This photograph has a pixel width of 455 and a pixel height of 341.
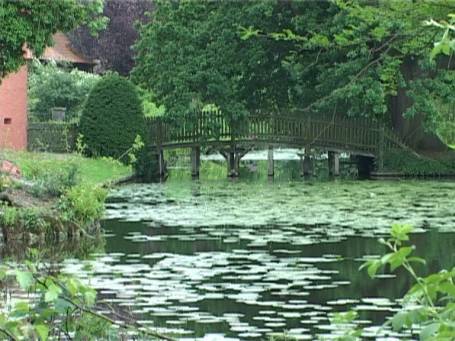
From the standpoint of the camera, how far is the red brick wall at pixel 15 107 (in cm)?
4180

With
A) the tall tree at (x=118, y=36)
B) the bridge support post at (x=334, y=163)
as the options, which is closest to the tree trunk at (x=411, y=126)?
the bridge support post at (x=334, y=163)

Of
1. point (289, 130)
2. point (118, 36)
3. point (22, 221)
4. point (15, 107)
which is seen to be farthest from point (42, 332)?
point (118, 36)

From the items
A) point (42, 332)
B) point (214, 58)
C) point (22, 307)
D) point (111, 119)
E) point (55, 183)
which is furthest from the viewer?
point (214, 58)

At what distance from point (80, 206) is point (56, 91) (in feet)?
97.6

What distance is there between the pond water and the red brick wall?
1072 centimetres

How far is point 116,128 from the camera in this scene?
40469 millimetres

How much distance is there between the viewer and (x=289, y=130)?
4112cm

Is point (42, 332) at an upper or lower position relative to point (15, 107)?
lower

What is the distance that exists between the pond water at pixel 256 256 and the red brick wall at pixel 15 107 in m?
10.7

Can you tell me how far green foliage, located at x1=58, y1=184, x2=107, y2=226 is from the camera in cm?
1994

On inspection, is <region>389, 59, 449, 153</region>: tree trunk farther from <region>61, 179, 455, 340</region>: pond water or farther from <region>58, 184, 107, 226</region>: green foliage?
<region>58, 184, 107, 226</region>: green foliage

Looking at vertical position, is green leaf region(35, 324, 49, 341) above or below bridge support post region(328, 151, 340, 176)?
below

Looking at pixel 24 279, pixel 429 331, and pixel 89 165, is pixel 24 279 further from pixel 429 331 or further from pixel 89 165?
pixel 89 165

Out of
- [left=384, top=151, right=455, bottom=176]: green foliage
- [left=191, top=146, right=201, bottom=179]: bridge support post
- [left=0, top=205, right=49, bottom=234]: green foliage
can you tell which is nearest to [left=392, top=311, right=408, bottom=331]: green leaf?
[left=0, top=205, right=49, bottom=234]: green foliage
